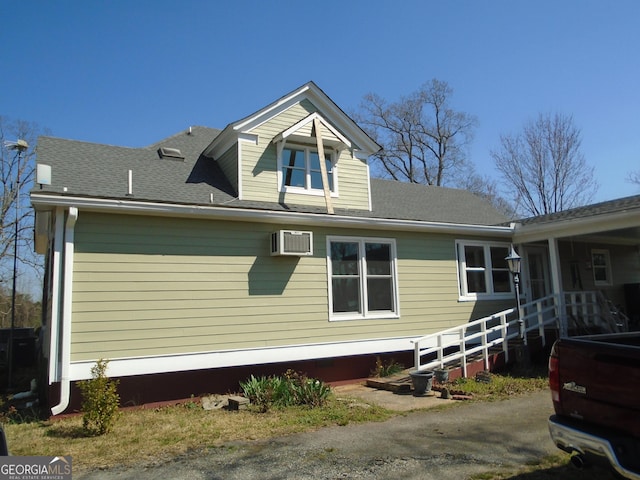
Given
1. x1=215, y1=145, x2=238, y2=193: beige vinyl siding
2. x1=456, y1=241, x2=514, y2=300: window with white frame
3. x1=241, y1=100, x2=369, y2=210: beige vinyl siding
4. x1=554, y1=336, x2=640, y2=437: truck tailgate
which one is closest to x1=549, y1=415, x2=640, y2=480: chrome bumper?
x1=554, y1=336, x2=640, y2=437: truck tailgate

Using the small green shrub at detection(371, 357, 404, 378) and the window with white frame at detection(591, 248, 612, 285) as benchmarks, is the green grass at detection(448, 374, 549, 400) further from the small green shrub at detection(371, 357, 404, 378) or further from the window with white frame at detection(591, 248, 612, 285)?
the window with white frame at detection(591, 248, 612, 285)

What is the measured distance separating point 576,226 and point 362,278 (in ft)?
16.8

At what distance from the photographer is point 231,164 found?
10602 mm

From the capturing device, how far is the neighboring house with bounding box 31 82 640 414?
7.80 metres

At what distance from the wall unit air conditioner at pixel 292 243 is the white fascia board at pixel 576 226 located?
604cm

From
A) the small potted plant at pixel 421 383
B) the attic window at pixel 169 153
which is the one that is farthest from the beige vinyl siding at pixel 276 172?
the small potted plant at pixel 421 383

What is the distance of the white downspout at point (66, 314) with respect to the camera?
723 centimetres

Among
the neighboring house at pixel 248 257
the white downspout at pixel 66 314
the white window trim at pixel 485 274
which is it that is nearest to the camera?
the white downspout at pixel 66 314

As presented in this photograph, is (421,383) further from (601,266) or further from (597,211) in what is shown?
(601,266)

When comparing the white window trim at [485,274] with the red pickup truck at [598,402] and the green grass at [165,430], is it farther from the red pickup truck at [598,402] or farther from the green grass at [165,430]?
the red pickup truck at [598,402]

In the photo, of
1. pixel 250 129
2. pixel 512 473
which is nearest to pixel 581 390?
pixel 512 473

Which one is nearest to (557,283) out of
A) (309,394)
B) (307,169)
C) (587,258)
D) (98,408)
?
(587,258)

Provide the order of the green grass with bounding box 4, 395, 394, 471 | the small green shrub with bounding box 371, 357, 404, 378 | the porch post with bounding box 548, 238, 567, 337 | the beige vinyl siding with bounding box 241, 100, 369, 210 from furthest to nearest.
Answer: the porch post with bounding box 548, 238, 567, 337 < the small green shrub with bounding box 371, 357, 404, 378 < the beige vinyl siding with bounding box 241, 100, 369, 210 < the green grass with bounding box 4, 395, 394, 471

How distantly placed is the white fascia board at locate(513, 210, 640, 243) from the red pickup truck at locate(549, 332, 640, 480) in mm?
7180
